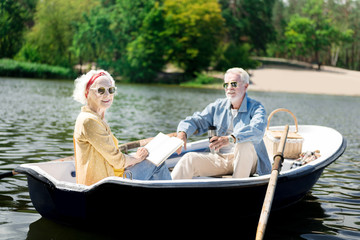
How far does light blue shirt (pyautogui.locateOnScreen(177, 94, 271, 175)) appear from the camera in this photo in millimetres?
4379

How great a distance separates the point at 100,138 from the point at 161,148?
70cm

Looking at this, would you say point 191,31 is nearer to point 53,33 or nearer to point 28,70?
point 53,33

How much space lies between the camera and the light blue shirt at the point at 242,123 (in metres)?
4.38

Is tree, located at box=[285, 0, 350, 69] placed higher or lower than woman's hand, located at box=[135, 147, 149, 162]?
higher

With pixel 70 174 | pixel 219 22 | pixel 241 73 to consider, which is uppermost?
pixel 219 22

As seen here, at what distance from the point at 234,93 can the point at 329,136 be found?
2.64 m

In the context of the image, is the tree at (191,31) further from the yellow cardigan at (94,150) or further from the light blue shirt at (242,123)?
the yellow cardigan at (94,150)

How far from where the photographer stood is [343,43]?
202 feet

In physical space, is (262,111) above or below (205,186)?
above

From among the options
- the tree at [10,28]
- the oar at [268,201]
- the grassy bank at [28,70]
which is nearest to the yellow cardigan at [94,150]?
the oar at [268,201]

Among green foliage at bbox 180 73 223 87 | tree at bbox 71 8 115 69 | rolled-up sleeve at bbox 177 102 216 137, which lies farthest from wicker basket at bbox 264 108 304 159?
tree at bbox 71 8 115 69

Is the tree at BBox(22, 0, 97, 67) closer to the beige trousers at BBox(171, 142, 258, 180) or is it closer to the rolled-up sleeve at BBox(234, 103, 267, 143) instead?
the beige trousers at BBox(171, 142, 258, 180)

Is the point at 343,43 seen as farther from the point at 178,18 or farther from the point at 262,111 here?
the point at 262,111

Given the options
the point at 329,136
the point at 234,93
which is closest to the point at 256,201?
the point at 234,93
